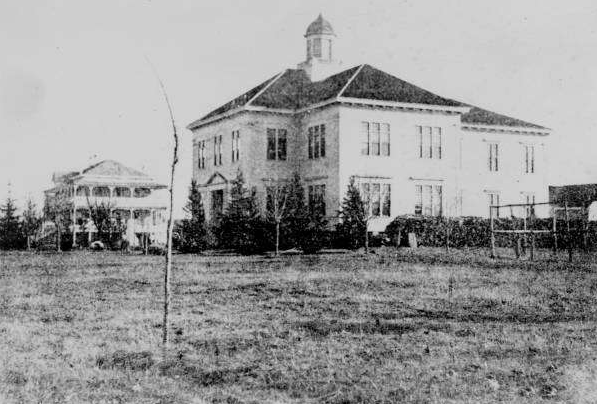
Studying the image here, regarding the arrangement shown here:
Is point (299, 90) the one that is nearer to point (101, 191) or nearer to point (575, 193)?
point (575, 193)

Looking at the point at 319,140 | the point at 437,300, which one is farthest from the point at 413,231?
the point at 437,300

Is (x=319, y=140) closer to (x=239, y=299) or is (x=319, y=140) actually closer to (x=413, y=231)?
(x=413, y=231)

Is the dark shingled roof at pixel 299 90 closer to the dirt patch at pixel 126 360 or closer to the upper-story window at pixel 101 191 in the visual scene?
the dirt patch at pixel 126 360

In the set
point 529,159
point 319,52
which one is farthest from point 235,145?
point 529,159

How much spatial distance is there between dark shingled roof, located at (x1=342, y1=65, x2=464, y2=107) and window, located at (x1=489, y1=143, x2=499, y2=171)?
5.41m

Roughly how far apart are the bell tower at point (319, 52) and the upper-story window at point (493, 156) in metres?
10.1

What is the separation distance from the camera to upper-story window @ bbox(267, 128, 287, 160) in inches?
1533

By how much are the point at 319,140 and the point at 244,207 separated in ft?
18.9

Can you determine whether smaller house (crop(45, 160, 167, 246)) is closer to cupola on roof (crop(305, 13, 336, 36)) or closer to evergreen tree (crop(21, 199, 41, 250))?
evergreen tree (crop(21, 199, 41, 250))

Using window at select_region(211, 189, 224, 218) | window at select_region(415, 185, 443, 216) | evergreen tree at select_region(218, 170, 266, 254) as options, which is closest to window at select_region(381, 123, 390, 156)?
window at select_region(415, 185, 443, 216)

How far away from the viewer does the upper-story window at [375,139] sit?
119ft

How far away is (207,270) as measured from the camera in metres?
21.9

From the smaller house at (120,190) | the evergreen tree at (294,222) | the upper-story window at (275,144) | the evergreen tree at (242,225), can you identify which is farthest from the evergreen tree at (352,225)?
the smaller house at (120,190)

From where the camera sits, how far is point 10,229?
4712 centimetres
